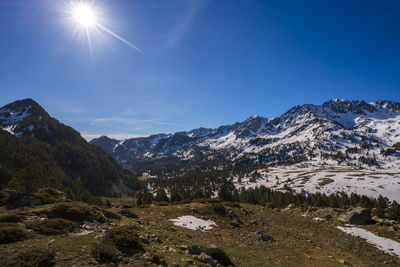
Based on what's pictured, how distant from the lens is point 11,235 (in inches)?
439

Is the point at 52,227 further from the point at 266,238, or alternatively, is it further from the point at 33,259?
the point at 266,238

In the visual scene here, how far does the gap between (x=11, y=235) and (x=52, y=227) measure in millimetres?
2816

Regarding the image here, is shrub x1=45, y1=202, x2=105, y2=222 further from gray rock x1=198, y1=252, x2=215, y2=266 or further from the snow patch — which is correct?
the snow patch

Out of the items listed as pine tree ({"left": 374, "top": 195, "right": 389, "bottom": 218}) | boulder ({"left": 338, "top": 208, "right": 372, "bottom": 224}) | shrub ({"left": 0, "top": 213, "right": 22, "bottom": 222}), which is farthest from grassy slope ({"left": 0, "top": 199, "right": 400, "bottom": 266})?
pine tree ({"left": 374, "top": 195, "right": 389, "bottom": 218})

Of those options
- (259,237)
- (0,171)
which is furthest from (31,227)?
(0,171)

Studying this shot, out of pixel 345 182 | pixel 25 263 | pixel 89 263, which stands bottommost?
pixel 345 182

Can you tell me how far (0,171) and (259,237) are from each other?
14856cm

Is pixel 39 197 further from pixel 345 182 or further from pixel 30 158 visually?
pixel 345 182

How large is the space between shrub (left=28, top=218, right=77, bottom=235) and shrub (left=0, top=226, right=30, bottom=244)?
1.21 meters

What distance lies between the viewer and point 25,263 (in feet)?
24.3

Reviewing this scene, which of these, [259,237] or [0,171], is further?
[0,171]

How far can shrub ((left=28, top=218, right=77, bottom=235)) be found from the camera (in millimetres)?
13180

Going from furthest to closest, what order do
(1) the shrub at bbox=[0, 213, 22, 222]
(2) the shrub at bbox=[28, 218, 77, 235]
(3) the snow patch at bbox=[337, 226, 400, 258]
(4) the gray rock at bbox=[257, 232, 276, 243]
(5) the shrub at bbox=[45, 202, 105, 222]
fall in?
→ (3) the snow patch at bbox=[337, 226, 400, 258]
(4) the gray rock at bbox=[257, 232, 276, 243]
(5) the shrub at bbox=[45, 202, 105, 222]
(1) the shrub at bbox=[0, 213, 22, 222]
(2) the shrub at bbox=[28, 218, 77, 235]

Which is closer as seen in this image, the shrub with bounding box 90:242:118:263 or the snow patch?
the shrub with bounding box 90:242:118:263
